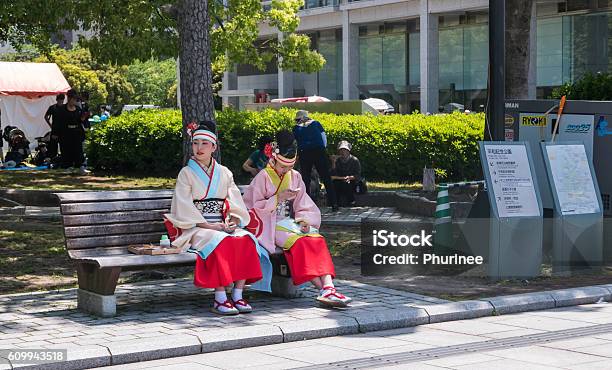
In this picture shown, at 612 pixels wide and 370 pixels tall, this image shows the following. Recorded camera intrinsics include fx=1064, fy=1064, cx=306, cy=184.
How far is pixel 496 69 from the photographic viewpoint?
11641mm

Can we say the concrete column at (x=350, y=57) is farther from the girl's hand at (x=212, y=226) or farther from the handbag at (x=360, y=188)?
the girl's hand at (x=212, y=226)

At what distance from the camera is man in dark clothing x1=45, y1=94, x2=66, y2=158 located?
24.8 meters

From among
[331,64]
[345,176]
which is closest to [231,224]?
[345,176]

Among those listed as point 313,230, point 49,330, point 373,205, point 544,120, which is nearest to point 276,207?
point 313,230

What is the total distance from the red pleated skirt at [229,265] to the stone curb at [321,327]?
2.31 feet

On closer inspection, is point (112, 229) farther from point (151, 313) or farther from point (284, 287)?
point (284, 287)

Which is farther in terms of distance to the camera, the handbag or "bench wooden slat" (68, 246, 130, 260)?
the handbag

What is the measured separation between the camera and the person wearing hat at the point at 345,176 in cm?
1848

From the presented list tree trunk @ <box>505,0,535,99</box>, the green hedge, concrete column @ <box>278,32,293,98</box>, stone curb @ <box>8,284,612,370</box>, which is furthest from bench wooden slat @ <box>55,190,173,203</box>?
concrete column @ <box>278,32,293,98</box>

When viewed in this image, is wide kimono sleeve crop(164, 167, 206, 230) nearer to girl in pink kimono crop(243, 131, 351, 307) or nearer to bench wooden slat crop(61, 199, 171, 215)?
bench wooden slat crop(61, 199, 171, 215)

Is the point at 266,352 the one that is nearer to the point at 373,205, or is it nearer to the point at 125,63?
the point at 373,205

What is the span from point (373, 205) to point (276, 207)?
9.33m

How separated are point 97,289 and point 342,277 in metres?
3.13

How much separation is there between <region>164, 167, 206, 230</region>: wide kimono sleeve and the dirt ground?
6.33 feet
